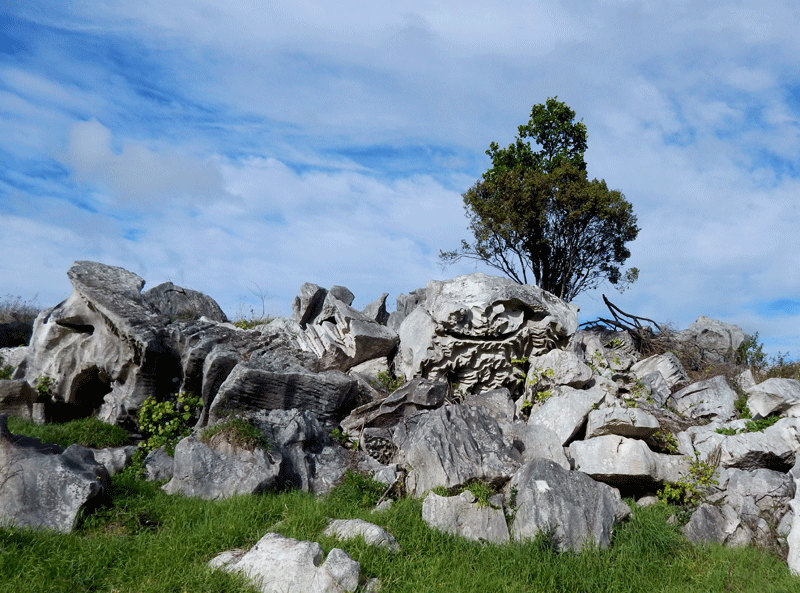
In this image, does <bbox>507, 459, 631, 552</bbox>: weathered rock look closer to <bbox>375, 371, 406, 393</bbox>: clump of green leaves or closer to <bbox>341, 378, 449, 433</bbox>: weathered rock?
<bbox>341, 378, 449, 433</bbox>: weathered rock

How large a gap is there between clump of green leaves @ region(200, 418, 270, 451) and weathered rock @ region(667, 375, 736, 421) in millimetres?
6637

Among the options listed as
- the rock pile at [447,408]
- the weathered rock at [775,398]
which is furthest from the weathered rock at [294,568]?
the weathered rock at [775,398]

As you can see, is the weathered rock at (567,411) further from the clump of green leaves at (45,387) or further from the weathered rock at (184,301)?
the weathered rock at (184,301)

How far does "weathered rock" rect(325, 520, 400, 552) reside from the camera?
6098mm

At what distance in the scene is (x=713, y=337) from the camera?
14633 millimetres

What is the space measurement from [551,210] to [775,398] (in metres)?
9.23

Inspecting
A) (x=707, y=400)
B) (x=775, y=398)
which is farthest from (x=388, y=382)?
(x=775, y=398)

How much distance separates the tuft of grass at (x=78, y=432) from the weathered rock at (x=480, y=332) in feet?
15.4

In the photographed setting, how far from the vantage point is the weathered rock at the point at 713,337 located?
43.7 ft

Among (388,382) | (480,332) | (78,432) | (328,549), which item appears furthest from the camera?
(388,382)

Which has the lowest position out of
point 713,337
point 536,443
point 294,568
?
point 294,568

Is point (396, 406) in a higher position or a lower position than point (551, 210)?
lower

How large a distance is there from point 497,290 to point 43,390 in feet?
26.3

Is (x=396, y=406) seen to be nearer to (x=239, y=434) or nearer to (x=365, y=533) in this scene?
(x=239, y=434)
